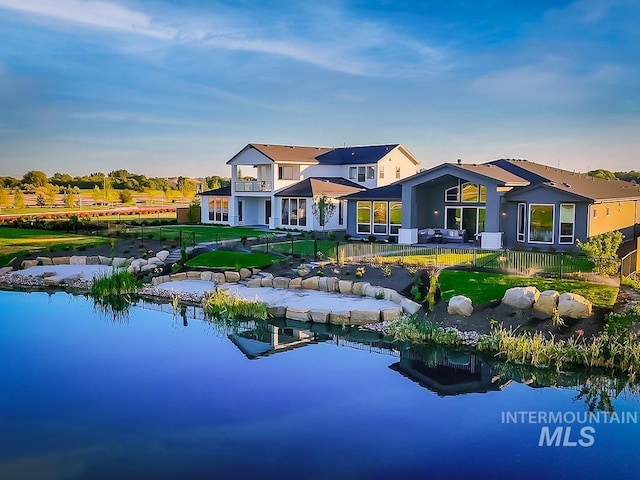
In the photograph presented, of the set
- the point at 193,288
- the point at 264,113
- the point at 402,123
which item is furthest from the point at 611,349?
the point at 264,113

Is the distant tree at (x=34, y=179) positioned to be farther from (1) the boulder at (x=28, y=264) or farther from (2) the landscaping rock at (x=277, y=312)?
(2) the landscaping rock at (x=277, y=312)

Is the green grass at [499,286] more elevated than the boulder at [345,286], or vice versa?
the green grass at [499,286]

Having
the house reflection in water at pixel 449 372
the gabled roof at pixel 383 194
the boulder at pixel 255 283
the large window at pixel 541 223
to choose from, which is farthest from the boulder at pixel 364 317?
the gabled roof at pixel 383 194

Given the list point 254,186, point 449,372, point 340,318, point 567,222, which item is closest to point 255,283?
point 340,318

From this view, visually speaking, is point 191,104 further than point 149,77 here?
Yes

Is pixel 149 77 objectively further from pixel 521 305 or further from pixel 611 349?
pixel 611 349

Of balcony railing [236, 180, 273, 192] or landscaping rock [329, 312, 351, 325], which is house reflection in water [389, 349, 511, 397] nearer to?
landscaping rock [329, 312, 351, 325]

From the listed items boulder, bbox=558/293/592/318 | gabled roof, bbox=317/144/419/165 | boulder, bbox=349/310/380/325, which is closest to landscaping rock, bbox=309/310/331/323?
boulder, bbox=349/310/380/325
